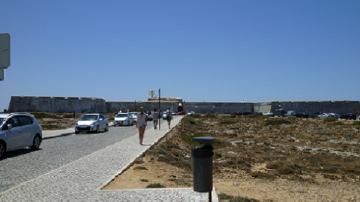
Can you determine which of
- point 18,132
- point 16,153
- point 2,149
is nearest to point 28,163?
point 2,149

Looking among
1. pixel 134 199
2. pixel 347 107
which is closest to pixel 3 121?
pixel 134 199

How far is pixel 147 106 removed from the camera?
13650 cm

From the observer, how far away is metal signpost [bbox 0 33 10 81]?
27.8 ft

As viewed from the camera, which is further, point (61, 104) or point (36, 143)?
point (61, 104)

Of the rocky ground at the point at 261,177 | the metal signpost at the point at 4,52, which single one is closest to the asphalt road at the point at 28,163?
the rocky ground at the point at 261,177

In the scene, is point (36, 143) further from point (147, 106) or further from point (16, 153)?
point (147, 106)

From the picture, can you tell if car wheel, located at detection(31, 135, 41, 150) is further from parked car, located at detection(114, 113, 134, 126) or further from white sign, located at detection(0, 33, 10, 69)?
parked car, located at detection(114, 113, 134, 126)

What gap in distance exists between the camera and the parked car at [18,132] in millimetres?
20633

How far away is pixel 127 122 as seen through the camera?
5756 centimetres

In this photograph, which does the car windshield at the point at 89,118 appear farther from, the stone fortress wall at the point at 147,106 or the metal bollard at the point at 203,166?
the stone fortress wall at the point at 147,106

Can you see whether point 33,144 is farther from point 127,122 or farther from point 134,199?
point 127,122

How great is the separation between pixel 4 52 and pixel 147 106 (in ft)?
420

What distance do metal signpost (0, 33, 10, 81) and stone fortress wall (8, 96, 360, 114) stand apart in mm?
112506

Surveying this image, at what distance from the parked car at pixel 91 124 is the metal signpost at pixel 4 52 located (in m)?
31.1
